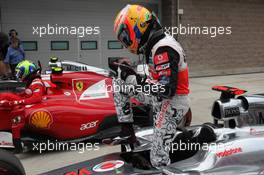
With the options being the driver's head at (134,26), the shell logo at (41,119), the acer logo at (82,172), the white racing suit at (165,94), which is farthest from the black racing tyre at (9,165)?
the shell logo at (41,119)

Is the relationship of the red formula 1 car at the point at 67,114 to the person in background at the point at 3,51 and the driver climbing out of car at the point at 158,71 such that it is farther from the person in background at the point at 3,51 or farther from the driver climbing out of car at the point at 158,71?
the person in background at the point at 3,51

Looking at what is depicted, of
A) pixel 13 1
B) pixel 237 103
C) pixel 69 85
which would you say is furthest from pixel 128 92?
pixel 13 1

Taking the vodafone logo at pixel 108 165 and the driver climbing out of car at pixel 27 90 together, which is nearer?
the vodafone logo at pixel 108 165

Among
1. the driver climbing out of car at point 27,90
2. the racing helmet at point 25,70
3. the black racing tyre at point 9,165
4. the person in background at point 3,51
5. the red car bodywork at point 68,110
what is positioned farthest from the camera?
the person in background at point 3,51

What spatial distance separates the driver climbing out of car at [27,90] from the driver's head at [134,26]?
6.69ft

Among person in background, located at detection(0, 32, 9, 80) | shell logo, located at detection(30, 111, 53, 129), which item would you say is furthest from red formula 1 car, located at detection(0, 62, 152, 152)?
person in background, located at detection(0, 32, 9, 80)

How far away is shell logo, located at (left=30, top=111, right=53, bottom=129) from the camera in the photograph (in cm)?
417

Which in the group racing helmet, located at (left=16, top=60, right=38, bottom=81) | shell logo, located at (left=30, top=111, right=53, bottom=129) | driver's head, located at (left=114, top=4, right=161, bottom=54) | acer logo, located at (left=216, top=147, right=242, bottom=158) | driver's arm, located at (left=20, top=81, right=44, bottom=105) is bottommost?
acer logo, located at (left=216, top=147, right=242, bottom=158)

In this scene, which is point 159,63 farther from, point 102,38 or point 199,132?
point 102,38

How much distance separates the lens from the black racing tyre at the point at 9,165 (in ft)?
7.79

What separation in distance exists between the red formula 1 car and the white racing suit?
1727 mm

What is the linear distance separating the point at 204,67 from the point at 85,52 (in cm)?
479

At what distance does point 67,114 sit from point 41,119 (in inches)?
13.4

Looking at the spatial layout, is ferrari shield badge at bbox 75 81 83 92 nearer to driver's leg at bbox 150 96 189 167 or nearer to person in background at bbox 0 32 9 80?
driver's leg at bbox 150 96 189 167
